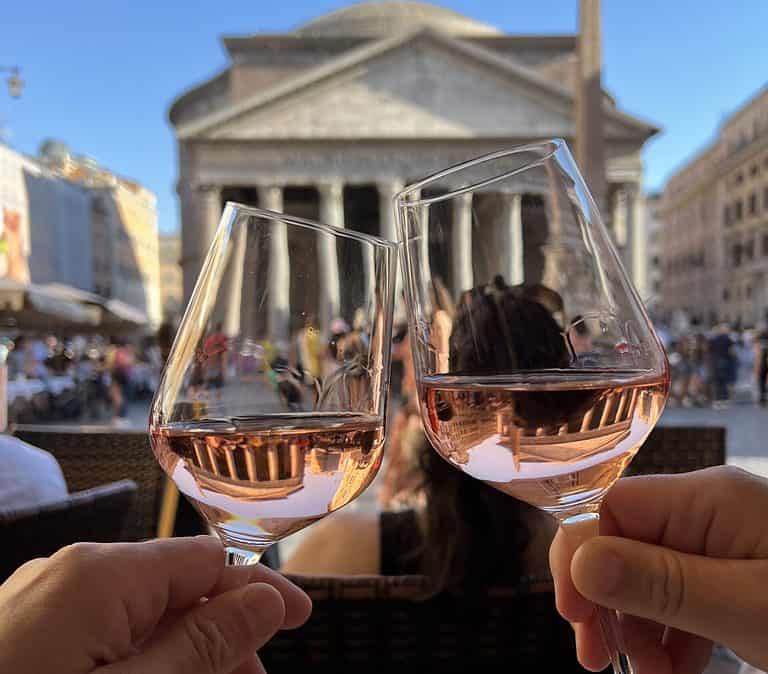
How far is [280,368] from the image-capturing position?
2.50ft

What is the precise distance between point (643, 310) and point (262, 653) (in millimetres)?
1057

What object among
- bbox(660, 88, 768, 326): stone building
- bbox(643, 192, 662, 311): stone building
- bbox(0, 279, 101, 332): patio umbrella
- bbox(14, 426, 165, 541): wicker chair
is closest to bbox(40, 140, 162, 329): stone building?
bbox(0, 279, 101, 332): patio umbrella

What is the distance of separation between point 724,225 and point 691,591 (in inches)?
2259

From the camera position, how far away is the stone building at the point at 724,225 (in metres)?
46.3

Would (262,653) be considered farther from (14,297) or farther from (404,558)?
(14,297)

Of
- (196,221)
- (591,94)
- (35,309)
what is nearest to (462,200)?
(591,94)

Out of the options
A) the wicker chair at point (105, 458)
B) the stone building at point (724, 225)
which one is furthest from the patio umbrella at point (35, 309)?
the stone building at point (724, 225)

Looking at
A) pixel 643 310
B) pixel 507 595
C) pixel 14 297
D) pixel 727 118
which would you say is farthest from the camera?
pixel 727 118

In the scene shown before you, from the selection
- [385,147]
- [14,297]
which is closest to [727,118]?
[385,147]

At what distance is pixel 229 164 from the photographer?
26172 mm

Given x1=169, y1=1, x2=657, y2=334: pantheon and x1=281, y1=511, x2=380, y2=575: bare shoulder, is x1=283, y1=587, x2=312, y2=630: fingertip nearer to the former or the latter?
x1=281, y1=511, x2=380, y2=575: bare shoulder

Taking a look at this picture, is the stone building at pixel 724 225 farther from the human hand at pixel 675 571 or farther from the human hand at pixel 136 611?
the human hand at pixel 136 611

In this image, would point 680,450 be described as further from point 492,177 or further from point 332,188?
point 332,188

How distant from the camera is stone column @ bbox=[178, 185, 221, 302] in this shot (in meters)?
26.2
